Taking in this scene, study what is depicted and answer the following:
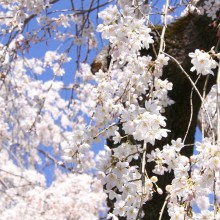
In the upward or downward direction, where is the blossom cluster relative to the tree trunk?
downward

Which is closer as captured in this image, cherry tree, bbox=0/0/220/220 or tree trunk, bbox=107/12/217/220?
cherry tree, bbox=0/0/220/220

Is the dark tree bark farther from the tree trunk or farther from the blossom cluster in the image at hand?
the blossom cluster

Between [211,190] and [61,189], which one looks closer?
[211,190]

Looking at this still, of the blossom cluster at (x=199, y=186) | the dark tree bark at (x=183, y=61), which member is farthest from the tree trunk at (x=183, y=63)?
the blossom cluster at (x=199, y=186)

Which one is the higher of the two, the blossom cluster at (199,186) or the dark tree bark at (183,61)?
the dark tree bark at (183,61)

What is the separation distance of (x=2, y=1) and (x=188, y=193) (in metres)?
2.26

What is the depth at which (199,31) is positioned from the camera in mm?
2740

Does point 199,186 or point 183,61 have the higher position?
point 183,61

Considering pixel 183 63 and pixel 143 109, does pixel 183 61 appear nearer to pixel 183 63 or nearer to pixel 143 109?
pixel 183 63

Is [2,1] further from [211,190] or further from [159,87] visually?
[211,190]

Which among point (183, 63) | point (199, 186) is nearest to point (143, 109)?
point (199, 186)

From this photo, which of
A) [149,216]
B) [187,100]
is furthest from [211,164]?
[187,100]

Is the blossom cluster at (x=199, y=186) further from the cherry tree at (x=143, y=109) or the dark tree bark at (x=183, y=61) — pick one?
the dark tree bark at (x=183, y=61)

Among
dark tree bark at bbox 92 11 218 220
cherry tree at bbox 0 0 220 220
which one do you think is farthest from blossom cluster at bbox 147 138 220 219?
dark tree bark at bbox 92 11 218 220
